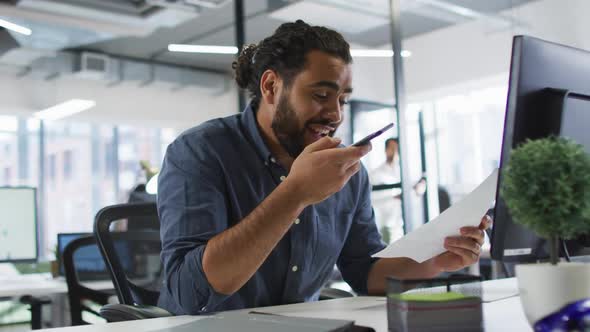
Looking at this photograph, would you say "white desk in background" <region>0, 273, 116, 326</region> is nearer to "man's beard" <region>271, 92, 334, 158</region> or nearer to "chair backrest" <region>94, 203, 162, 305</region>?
"chair backrest" <region>94, 203, 162, 305</region>

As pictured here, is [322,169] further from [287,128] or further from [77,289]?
[77,289]

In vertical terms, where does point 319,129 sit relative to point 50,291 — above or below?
above

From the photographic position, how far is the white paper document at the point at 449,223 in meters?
1.02

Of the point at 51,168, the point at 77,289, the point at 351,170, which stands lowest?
the point at 77,289

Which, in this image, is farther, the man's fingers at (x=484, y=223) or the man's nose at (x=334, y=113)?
the man's nose at (x=334, y=113)

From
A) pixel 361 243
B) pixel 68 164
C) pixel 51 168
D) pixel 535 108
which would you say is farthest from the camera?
pixel 68 164

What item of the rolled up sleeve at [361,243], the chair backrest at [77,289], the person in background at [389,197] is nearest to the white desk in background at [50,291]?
the chair backrest at [77,289]

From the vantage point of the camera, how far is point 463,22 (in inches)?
255

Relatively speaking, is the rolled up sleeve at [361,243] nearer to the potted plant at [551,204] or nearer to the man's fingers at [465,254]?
the man's fingers at [465,254]

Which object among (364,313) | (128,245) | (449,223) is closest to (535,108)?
(449,223)

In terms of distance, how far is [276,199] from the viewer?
3.78ft

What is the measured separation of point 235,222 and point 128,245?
833 millimetres

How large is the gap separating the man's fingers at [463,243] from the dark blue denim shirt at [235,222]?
35 centimetres

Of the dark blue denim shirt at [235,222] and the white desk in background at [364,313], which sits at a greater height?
the dark blue denim shirt at [235,222]
